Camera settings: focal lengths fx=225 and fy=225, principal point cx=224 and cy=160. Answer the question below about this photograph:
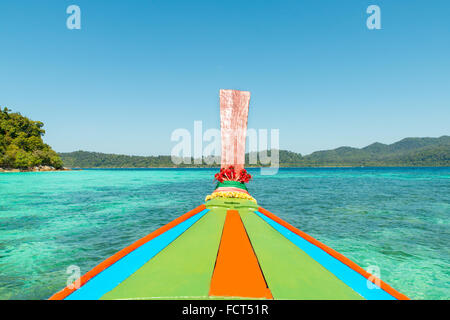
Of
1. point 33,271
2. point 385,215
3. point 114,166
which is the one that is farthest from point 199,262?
point 114,166

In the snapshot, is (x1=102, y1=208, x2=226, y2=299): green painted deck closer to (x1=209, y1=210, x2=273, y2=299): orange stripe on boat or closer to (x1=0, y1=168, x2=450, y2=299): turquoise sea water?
(x1=209, y1=210, x2=273, y2=299): orange stripe on boat

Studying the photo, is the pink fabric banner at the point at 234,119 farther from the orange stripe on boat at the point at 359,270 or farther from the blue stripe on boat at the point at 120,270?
the blue stripe on boat at the point at 120,270

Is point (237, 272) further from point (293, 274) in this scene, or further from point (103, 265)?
point (103, 265)

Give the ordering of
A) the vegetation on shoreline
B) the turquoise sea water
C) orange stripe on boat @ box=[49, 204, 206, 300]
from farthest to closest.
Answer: the vegetation on shoreline < the turquoise sea water < orange stripe on boat @ box=[49, 204, 206, 300]

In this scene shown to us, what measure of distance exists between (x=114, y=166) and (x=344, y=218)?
215 meters

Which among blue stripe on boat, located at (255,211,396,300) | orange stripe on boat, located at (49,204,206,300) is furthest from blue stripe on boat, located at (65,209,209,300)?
blue stripe on boat, located at (255,211,396,300)

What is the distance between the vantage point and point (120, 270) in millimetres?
2180

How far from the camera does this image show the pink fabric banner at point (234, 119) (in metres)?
7.79

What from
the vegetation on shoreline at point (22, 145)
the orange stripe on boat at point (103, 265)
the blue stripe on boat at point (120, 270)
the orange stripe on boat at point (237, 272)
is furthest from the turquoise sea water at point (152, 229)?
the vegetation on shoreline at point (22, 145)

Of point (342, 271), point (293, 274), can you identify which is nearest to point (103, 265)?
point (293, 274)

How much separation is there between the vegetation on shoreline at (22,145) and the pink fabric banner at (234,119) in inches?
3301

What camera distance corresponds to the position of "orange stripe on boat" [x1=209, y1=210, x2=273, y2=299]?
1.72m

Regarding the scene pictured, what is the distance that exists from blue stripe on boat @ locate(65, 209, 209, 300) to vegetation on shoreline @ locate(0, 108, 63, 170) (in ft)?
284

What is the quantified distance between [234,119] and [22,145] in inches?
3681
